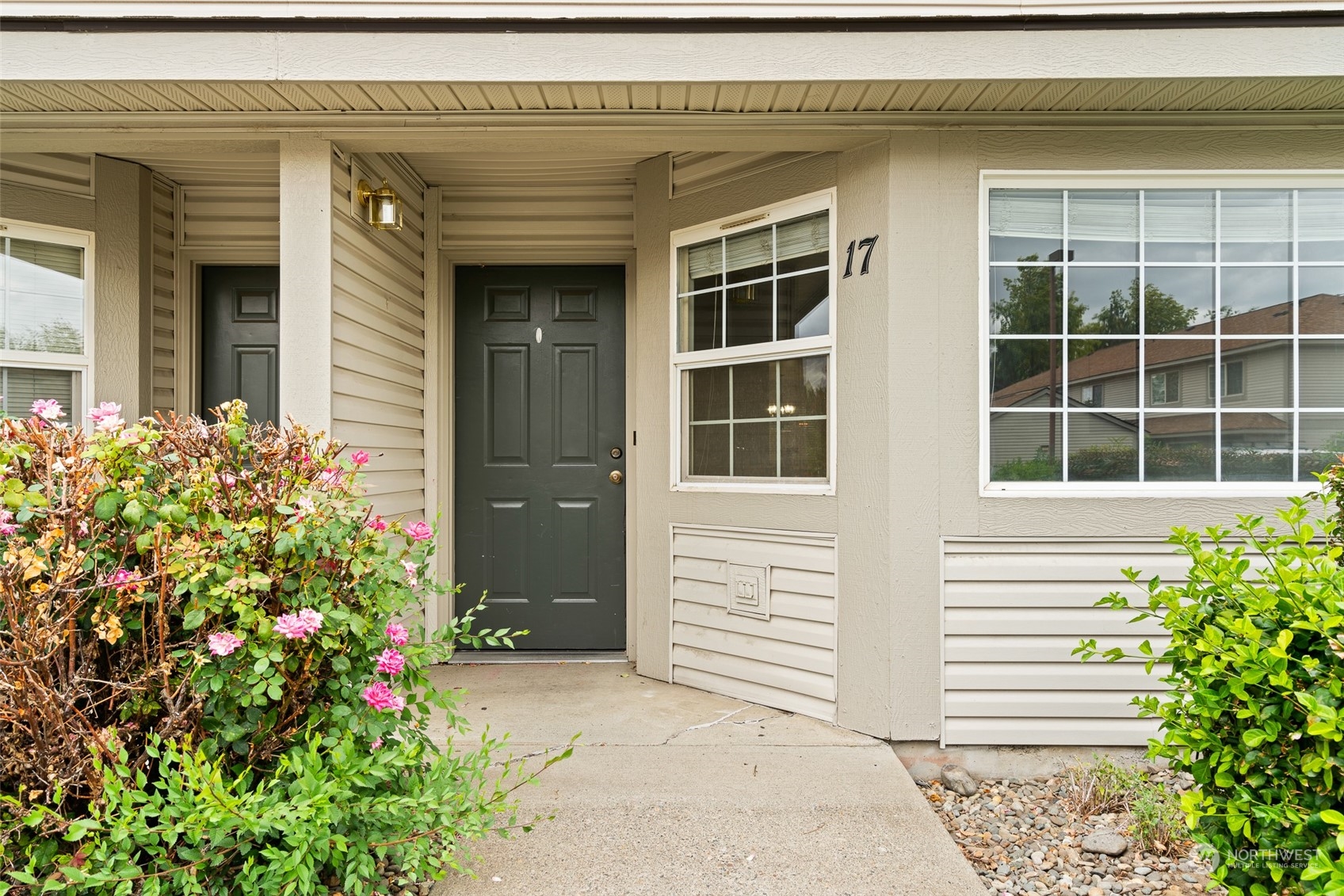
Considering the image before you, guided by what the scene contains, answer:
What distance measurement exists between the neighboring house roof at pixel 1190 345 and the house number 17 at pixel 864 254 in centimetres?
71

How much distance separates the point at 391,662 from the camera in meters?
1.82

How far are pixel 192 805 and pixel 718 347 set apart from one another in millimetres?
2442

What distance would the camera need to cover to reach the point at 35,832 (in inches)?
65.8

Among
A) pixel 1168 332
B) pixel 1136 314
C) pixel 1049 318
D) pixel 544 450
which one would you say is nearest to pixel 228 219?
pixel 544 450

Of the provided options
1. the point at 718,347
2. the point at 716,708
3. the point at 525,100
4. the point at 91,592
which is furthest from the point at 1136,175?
the point at 91,592

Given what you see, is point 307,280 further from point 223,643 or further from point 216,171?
point 223,643

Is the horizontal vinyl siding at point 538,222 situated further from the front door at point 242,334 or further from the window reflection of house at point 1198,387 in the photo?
Result: the window reflection of house at point 1198,387

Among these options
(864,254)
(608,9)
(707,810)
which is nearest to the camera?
(707,810)

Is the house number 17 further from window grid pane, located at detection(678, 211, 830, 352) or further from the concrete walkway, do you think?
the concrete walkway

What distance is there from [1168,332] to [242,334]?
4.31 m

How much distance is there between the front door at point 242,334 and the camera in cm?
382

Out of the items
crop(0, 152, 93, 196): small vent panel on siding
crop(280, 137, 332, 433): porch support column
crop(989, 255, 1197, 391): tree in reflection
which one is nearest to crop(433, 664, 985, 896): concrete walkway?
crop(280, 137, 332, 433): porch support column

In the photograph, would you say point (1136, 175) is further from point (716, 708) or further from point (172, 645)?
point (172, 645)

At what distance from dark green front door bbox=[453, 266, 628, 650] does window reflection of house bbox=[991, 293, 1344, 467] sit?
2.01 metres
